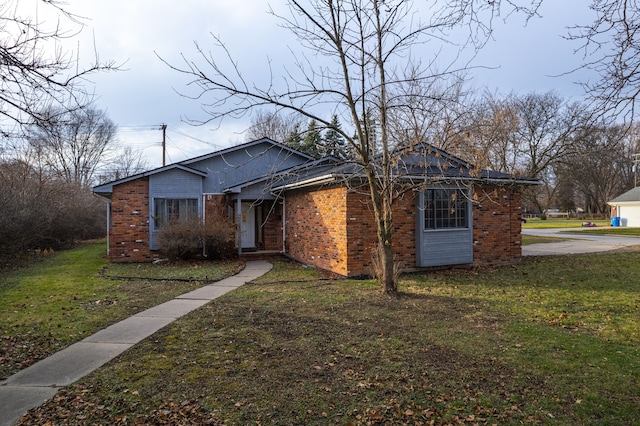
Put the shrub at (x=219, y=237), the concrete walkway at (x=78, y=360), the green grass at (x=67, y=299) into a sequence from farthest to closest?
the shrub at (x=219, y=237), the green grass at (x=67, y=299), the concrete walkway at (x=78, y=360)

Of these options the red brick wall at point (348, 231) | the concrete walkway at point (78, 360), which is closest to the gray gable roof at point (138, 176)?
the red brick wall at point (348, 231)

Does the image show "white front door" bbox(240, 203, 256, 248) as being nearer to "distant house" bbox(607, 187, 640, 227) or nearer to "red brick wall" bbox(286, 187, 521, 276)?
"red brick wall" bbox(286, 187, 521, 276)

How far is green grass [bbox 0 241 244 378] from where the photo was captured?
17.9ft

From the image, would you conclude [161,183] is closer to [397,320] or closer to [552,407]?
[397,320]

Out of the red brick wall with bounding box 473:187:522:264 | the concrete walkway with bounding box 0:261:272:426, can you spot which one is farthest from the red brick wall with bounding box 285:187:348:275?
the red brick wall with bounding box 473:187:522:264

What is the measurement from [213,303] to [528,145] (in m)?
21.1

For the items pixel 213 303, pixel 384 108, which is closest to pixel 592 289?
pixel 384 108

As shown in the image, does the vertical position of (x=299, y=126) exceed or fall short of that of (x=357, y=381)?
it exceeds it

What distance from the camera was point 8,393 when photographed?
389 cm

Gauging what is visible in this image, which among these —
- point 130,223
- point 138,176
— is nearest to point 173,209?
point 130,223

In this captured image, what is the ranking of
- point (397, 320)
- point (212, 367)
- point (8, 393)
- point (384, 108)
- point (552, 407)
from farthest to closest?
1. point (384, 108)
2. point (397, 320)
3. point (212, 367)
4. point (8, 393)
5. point (552, 407)

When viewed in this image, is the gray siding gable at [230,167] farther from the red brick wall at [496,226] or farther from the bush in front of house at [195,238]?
the red brick wall at [496,226]

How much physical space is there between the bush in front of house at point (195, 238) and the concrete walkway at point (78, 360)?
18.9 feet

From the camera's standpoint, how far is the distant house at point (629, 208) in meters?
34.1
